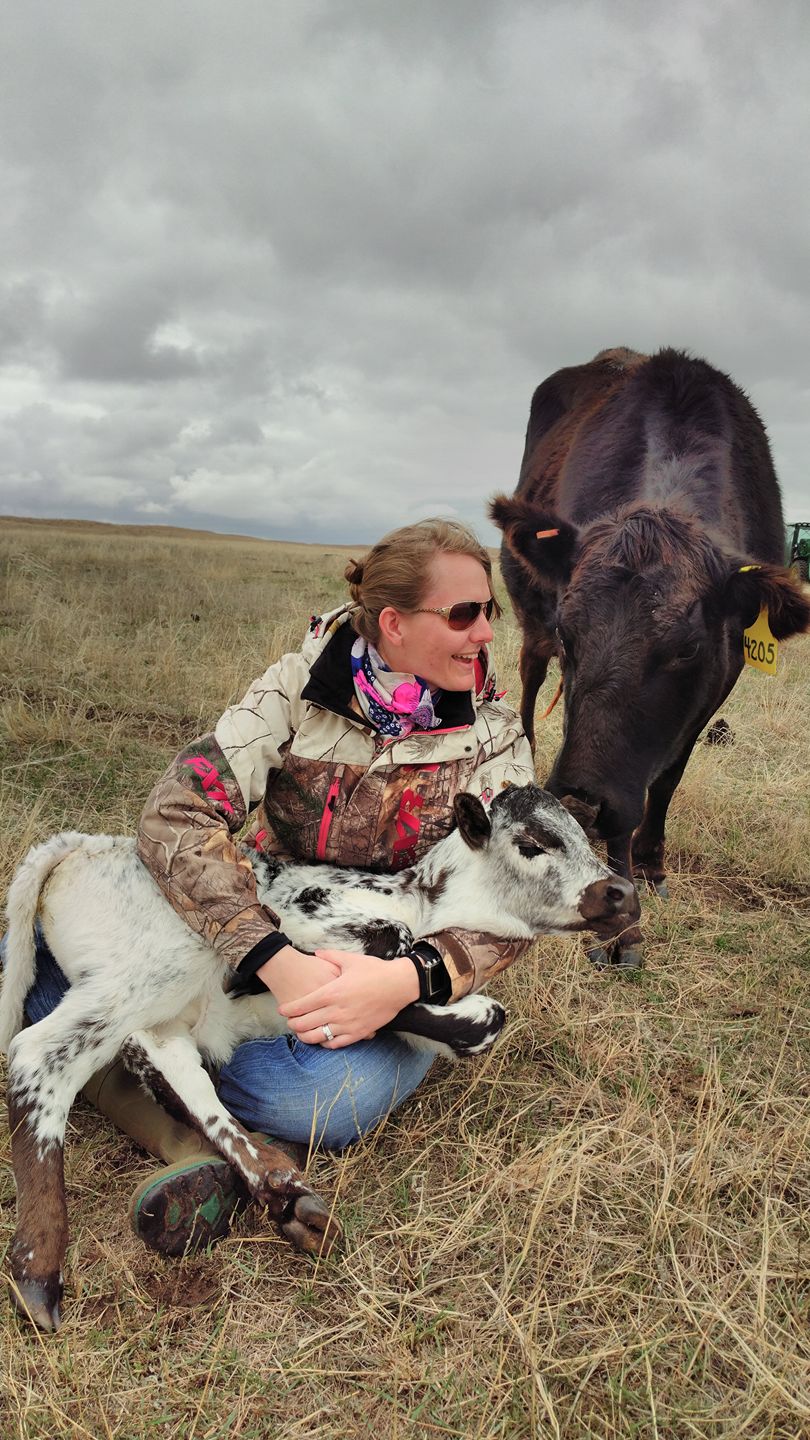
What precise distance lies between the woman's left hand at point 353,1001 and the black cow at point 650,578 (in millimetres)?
1623

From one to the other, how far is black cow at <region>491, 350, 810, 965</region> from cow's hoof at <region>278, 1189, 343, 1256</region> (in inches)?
82.9

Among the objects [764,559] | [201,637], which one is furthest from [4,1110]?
[201,637]

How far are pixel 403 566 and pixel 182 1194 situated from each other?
207cm

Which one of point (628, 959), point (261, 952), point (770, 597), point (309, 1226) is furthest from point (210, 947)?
point (770, 597)

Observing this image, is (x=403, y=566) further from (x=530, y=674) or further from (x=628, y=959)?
(x=530, y=674)

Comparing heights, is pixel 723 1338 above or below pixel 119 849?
below

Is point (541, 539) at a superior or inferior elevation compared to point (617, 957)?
superior

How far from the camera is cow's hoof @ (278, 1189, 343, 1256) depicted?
8.14ft

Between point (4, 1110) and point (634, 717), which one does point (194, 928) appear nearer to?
point (4, 1110)

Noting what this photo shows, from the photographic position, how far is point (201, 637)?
1091 cm

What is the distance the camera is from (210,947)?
294 cm

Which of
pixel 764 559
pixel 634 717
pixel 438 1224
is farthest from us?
pixel 764 559

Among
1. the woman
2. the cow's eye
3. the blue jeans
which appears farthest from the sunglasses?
the cow's eye

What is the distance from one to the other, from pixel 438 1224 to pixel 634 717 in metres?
2.45
